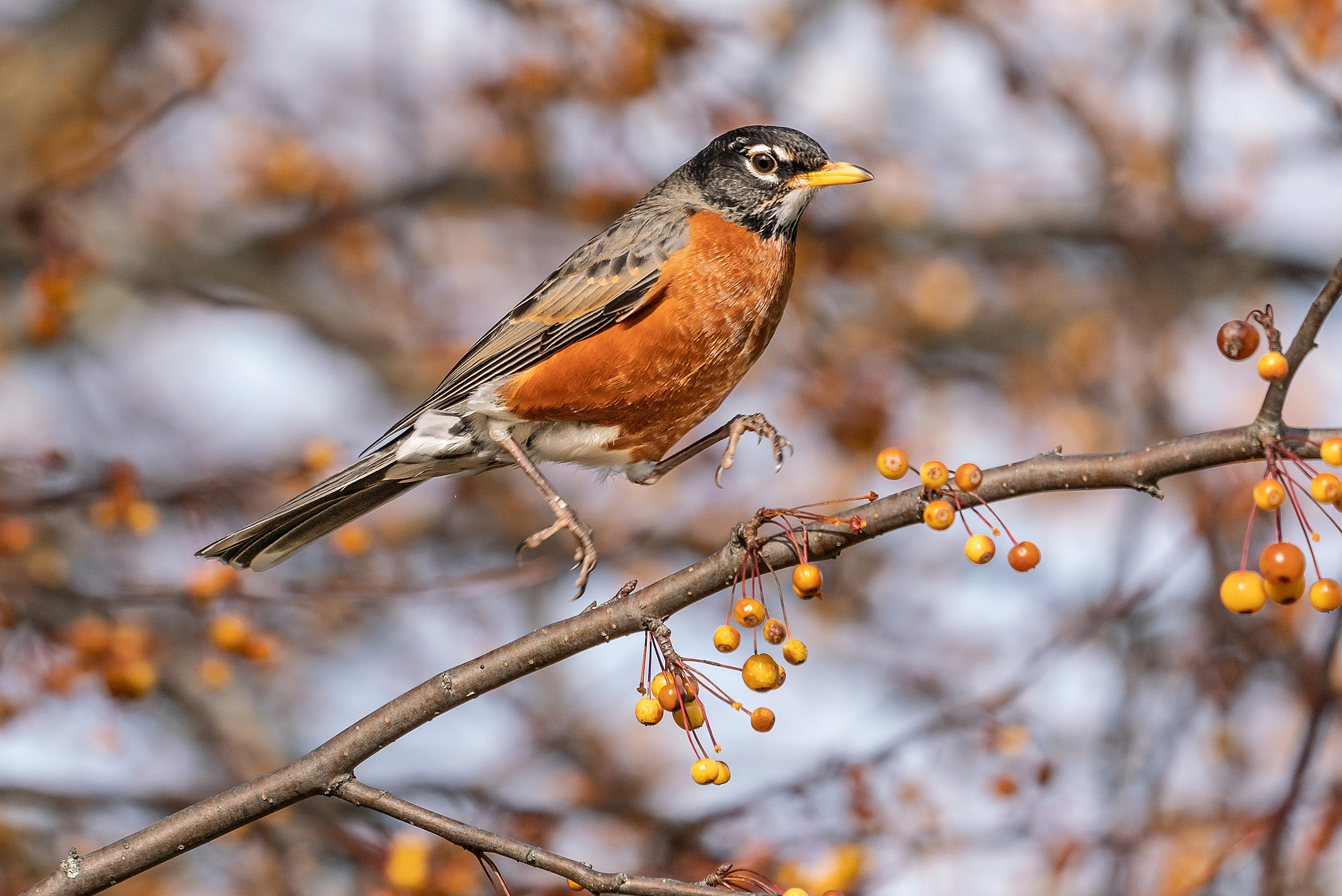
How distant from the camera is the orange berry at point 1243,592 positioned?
1.77 m

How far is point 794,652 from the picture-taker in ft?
6.84

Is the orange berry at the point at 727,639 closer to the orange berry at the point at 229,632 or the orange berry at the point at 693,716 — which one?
the orange berry at the point at 693,716

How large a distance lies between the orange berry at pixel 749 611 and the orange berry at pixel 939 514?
331mm

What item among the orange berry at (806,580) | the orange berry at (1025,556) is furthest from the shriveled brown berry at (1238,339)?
the orange berry at (806,580)

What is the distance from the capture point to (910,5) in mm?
7121

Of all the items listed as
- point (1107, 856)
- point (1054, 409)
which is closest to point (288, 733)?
point (1107, 856)

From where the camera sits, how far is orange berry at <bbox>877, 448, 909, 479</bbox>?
6.56 feet

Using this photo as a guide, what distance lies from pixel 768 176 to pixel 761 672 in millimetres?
2633

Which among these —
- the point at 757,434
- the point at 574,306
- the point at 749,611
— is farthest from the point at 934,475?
the point at 574,306

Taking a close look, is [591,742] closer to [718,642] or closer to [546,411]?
[546,411]

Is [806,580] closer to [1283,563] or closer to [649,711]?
[649,711]


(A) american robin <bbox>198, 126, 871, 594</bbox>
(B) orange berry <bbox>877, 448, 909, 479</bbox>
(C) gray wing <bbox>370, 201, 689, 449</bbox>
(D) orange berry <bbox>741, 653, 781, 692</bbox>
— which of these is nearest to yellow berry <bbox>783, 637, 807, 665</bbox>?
(D) orange berry <bbox>741, 653, 781, 692</bbox>

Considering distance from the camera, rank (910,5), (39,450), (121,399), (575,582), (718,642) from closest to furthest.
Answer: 1. (718,642)
2. (575,582)
3. (39,450)
4. (910,5)
5. (121,399)

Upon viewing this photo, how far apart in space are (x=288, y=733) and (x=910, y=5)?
18.8ft
